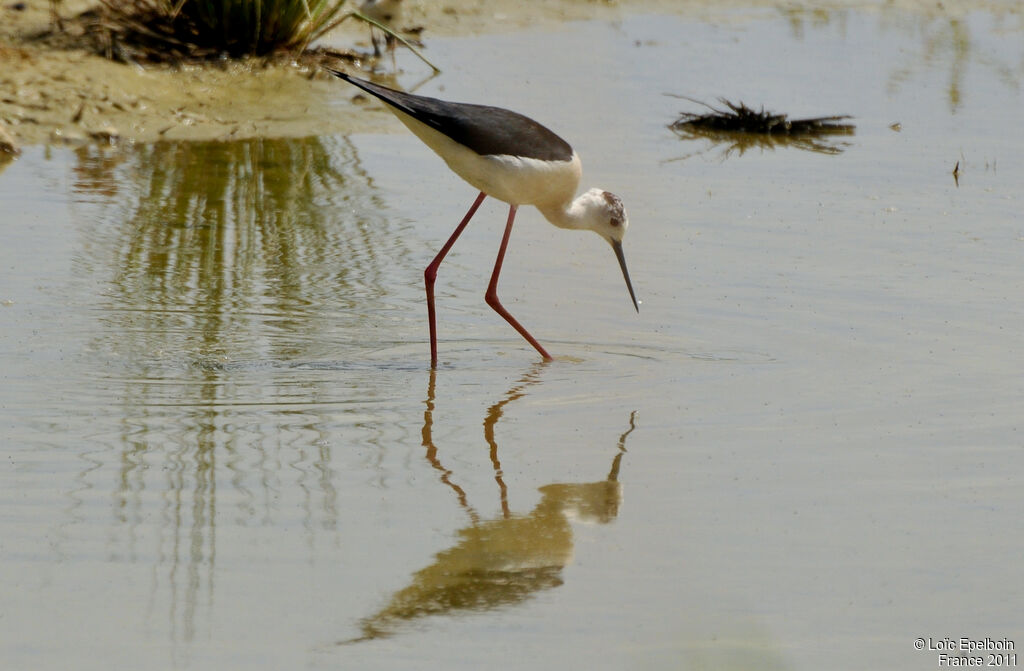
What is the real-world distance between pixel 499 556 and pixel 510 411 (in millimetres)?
1108

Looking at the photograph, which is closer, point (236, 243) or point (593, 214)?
point (593, 214)

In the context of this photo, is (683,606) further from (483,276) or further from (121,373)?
(483,276)

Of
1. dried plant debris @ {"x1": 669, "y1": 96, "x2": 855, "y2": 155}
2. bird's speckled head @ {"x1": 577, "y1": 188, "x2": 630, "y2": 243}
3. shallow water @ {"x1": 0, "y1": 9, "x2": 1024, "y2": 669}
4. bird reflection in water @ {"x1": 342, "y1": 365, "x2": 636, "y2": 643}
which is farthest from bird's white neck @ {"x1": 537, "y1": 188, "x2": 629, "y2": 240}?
dried plant debris @ {"x1": 669, "y1": 96, "x2": 855, "y2": 155}

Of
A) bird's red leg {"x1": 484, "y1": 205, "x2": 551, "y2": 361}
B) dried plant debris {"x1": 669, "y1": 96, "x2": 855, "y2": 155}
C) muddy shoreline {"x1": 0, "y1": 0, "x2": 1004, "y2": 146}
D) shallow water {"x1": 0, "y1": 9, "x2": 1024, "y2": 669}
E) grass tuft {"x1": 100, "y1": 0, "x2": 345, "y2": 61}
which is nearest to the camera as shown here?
shallow water {"x1": 0, "y1": 9, "x2": 1024, "y2": 669}

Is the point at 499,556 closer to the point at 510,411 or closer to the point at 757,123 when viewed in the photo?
the point at 510,411

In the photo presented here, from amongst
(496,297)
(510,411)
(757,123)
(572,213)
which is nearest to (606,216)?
(572,213)

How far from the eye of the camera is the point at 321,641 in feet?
9.65

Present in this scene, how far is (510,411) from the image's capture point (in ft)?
14.7

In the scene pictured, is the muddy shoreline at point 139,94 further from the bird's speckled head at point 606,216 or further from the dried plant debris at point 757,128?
the bird's speckled head at point 606,216

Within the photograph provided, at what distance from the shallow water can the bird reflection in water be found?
0.01 m

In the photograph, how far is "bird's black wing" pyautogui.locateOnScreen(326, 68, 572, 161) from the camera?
16.5 feet

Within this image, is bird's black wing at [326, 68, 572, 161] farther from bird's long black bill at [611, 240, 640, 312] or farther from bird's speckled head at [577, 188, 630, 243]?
bird's long black bill at [611, 240, 640, 312]

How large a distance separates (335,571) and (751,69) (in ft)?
23.8

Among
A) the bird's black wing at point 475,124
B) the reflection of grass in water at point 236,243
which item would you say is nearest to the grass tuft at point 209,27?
the reflection of grass in water at point 236,243
